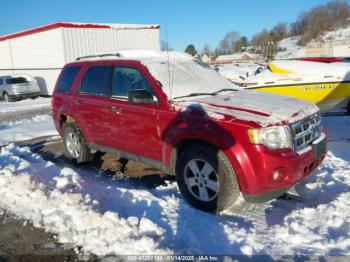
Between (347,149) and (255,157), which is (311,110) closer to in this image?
(255,157)

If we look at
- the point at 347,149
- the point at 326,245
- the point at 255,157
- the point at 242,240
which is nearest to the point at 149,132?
the point at 255,157

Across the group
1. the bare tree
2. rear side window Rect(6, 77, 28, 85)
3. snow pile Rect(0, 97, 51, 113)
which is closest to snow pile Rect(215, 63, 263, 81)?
snow pile Rect(0, 97, 51, 113)

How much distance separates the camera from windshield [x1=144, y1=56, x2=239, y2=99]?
4668mm

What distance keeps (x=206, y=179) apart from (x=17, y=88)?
796 inches

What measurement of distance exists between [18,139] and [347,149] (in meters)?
7.55

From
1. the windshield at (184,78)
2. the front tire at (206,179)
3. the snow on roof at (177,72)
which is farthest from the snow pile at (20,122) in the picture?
the front tire at (206,179)

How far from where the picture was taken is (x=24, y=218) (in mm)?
4172

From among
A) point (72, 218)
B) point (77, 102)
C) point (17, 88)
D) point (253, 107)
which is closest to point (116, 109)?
point (77, 102)

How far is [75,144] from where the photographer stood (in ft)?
21.0

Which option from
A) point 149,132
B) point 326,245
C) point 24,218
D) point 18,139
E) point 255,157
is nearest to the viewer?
point 326,245

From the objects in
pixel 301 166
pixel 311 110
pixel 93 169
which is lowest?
pixel 93 169

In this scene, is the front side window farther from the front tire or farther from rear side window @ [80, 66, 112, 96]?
the front tire

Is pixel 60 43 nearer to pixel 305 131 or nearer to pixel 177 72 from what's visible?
pixel 177 72

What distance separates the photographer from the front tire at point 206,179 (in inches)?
151
